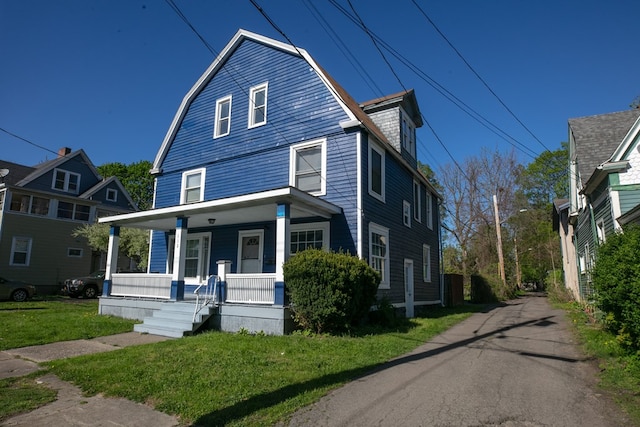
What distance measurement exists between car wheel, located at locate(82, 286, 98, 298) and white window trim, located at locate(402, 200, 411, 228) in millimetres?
17983

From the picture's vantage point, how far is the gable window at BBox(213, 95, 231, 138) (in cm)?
1550

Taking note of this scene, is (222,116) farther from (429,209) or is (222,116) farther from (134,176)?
(134,176)

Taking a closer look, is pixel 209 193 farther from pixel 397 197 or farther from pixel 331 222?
pixel 397 197

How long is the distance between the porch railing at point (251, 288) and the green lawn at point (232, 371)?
119 cm

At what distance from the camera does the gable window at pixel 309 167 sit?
498 inches

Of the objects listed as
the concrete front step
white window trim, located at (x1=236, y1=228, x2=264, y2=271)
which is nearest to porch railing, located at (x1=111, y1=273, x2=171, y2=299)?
the concrete front step

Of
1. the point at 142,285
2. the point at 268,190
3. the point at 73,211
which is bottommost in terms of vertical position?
the point at 142,285

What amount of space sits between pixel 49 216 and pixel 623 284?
99.8ft

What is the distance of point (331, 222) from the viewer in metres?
12.2

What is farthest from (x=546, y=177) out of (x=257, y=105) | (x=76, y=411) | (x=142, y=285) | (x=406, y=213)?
(x=76, y=411)

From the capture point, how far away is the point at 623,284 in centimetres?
721

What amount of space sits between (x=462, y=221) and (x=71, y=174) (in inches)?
1308

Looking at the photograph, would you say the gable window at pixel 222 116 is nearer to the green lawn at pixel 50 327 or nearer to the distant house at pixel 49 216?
the green lawn at pixel 50 327

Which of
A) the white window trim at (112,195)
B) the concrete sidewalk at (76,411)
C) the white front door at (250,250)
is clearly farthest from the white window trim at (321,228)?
the white window trim at (112,195)
